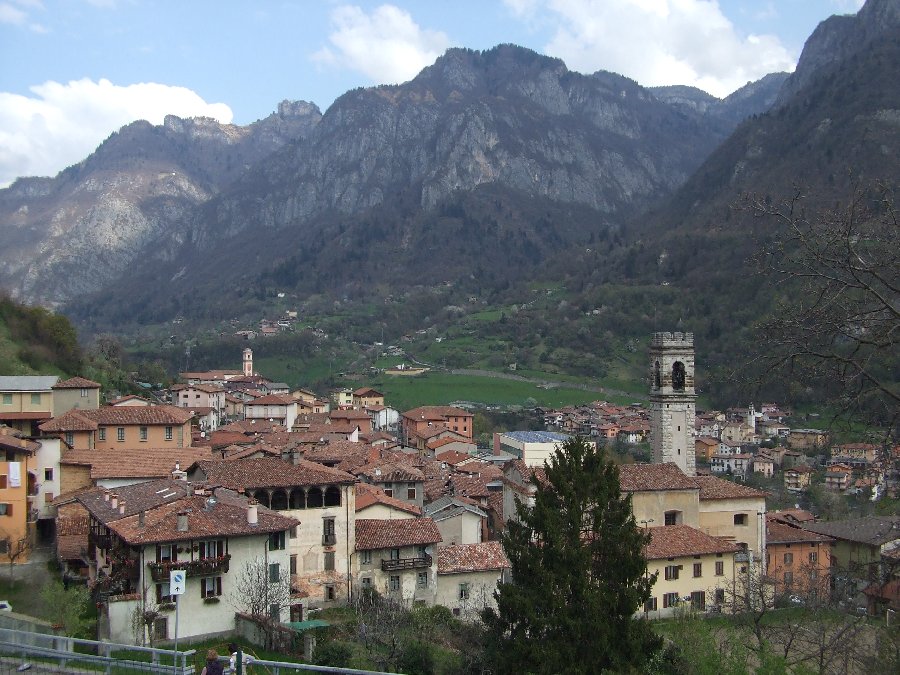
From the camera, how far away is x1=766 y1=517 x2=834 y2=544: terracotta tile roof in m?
42.2

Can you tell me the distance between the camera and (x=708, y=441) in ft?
303

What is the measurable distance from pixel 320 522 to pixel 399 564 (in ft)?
10.1

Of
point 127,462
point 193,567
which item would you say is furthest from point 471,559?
point 127,462

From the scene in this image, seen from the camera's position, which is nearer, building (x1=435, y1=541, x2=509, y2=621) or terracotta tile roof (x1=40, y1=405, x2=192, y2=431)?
building (x1=435, y1=541, x2=509, y2=621)

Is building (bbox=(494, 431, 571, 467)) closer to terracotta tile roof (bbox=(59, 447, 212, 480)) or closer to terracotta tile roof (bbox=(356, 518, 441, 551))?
terracotta tile roof (bbox=(59, 447, 212, 480))

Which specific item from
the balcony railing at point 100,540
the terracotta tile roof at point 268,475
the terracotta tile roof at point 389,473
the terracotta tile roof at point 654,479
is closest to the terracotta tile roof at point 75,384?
the terracotta tile roof at point 389,473

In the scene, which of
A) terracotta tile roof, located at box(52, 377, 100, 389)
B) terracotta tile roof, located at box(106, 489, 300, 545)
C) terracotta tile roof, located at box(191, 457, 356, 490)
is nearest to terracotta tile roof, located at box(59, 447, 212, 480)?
terracotta tile roof, located at box(191, 457, 356, 490)

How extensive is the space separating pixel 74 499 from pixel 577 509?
1915cm

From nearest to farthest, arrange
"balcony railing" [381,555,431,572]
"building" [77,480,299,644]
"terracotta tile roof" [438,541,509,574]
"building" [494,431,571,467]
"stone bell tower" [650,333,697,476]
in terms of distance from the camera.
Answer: "building" [77,480,299,644], "balcony railing" [381,555,431,572], "terracotta tile roof" [438,541,509,574], "stone bell tower" [650,333,697,476], "building" [494,431,571,467]

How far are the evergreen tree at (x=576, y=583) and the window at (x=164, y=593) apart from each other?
848 centimetres

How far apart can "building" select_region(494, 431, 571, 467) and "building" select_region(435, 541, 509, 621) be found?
2660 cm

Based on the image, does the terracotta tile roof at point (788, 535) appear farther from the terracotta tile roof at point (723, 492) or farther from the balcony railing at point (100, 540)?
the balcony railing at point (100, 540)

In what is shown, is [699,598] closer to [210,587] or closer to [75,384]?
[210,587]

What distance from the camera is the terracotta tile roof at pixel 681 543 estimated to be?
112 feet
